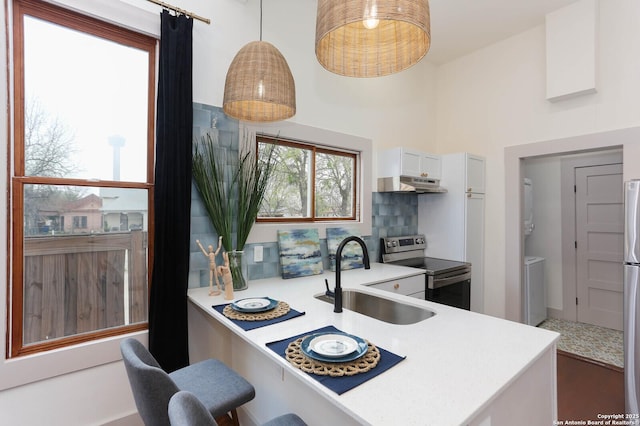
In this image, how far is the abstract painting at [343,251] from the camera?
9.18 feet

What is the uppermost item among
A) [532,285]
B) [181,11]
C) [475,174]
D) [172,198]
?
[181,11]

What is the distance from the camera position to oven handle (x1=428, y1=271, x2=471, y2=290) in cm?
279

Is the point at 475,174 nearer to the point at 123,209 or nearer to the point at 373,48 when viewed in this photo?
the point at 373,48

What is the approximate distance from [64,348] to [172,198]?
977mm

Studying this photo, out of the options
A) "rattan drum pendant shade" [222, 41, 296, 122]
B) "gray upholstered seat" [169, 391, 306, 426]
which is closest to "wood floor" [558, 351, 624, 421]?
"gray upholstered seat" [169, 391, 306, 426]

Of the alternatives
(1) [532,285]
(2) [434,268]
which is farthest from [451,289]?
(1) [532,285]

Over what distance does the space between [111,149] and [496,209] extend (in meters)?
3.55

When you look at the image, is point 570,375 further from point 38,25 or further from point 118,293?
point 38,25

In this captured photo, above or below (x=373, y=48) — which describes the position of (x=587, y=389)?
below

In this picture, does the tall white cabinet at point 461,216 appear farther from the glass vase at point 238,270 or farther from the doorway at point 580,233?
the glass vase at point 238,270

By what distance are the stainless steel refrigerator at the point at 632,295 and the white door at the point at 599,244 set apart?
203 centimetres

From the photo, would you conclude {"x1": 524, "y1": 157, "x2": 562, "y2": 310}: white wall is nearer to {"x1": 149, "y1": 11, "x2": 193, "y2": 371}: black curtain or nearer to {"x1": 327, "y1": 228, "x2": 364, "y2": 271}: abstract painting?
{"x1": 327, "y1": 228, "x2": 364, "y2": 271}: abstract painting

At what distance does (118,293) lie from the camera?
75.1 inches

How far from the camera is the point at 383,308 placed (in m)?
1.97
